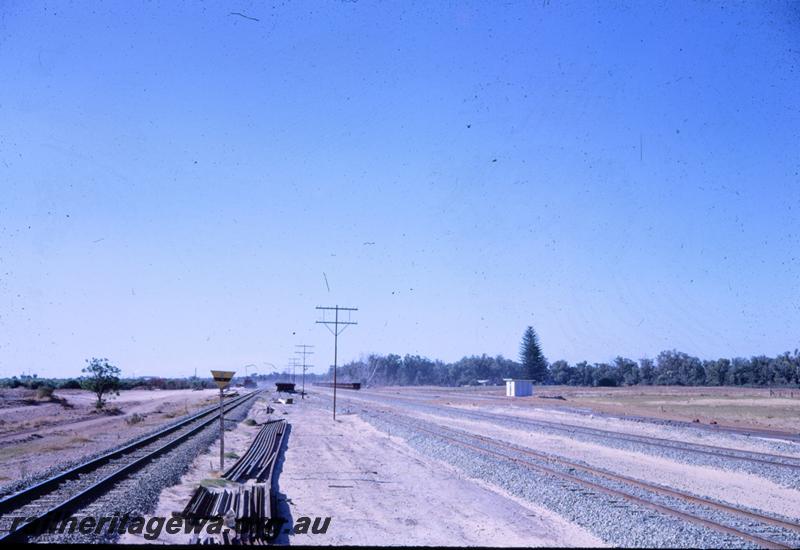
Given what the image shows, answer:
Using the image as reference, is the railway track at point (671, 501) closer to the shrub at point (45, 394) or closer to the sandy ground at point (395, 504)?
the sandy ground at point (395, 504)

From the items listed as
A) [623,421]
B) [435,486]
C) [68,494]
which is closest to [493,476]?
[435,486]

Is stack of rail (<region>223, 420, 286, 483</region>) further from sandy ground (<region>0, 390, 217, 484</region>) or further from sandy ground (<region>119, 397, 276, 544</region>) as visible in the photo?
sandy ground (<region>0, 390, 217, 484</region>)

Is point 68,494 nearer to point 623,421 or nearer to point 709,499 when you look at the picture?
point 709,499

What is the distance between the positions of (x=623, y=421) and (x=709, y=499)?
30.6 meters

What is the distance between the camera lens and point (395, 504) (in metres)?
14.2

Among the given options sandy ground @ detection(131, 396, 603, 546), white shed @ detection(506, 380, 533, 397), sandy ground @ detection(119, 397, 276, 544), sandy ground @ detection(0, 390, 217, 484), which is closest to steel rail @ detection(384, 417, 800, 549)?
sandy ground @ detection(131, 396, 603, 546)

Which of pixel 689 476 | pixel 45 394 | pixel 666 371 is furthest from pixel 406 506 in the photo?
pixel 666 371

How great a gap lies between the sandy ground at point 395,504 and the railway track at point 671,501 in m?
2.33

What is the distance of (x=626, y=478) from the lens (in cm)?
1773

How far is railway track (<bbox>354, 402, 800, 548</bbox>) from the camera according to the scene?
11656mm

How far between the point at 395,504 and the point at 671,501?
6185mm

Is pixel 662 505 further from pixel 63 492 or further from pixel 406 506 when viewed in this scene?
pixel 63 492

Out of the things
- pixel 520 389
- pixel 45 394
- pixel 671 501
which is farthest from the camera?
pixel 520 389

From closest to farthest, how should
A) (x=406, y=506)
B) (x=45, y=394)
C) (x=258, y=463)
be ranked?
(x=406, y=506) < (x=258, y=463) < (x=45, y=394)
